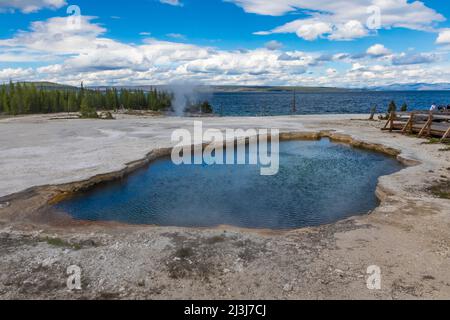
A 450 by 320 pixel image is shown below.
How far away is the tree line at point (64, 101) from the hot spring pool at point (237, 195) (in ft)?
139

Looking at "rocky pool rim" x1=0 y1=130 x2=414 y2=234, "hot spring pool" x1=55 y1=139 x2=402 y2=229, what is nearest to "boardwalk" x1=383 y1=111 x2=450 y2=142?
"rocky pool rim" x1=0 y1=130 x2=414 y2=234

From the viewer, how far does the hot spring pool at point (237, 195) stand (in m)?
13.8

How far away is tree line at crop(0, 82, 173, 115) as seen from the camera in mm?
73062

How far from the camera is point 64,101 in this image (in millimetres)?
81375

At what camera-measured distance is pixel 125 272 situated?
8.47 meters

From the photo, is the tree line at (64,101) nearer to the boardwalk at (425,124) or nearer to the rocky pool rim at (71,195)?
the rocky pool rim at (71,195)

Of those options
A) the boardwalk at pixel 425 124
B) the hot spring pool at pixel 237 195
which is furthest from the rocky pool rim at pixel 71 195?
the boardwalk at pixel 425 124

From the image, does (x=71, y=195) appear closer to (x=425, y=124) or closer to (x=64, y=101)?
(x=425, y=124)

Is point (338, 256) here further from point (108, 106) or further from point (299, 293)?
point (108, 106)

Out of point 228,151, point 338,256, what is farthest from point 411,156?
point 338,256

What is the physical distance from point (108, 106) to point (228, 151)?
69.1 metres

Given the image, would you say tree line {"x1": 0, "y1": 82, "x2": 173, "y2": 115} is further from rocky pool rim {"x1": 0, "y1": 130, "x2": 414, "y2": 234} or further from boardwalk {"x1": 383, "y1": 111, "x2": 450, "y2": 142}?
boardwalk {"x1": 383, "y1": 111, "x2": 450, "y2": 142}

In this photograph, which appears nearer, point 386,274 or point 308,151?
point 386,274

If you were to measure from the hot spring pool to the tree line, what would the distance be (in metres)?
42.3
